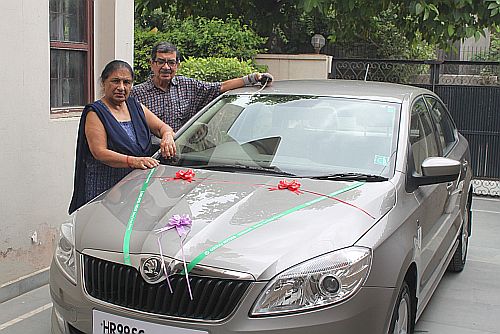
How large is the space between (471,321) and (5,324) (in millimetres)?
3283

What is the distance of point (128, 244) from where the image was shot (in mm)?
3236

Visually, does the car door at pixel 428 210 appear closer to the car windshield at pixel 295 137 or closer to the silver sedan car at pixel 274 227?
the silver sedan car at pixel 274 227

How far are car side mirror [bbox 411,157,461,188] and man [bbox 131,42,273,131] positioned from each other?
1.49 meters

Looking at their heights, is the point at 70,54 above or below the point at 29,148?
above

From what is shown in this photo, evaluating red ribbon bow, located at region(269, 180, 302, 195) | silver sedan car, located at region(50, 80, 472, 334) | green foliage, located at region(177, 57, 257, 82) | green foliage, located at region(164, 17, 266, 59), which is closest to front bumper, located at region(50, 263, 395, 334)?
silver sedan car, located at region(50, 80, 472, 334)

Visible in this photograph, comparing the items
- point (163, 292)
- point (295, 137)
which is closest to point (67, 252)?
point (163, 292)

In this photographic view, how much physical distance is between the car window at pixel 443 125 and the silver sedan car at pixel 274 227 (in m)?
0.40

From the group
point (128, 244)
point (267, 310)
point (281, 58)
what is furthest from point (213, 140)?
point (281, 58)

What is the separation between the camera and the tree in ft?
33.0

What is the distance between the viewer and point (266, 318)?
293 cm

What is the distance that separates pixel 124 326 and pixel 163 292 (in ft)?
0.81

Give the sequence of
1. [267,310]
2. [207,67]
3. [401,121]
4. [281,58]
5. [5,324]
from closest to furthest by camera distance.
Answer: [267,310]
[401,121]
[5,324]
[207,67]
[281,58]

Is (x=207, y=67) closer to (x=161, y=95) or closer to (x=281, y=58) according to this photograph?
(x=281, y=58)

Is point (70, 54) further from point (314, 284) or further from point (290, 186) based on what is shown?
point (314, 284)
